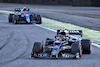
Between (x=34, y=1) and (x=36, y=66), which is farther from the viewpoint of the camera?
(x=34, y=1)

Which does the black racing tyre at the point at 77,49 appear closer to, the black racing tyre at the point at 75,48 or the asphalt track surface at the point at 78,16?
the black racing tyre at the point at 75,48

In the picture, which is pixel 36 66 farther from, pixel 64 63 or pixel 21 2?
pixel 21 2

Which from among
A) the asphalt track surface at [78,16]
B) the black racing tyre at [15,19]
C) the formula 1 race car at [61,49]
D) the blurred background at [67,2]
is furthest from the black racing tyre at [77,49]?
the blurred background at [67,2]

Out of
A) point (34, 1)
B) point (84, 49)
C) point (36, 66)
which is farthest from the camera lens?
point (34, 1)

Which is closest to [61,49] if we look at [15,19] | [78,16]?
[15,19]

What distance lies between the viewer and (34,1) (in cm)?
6944

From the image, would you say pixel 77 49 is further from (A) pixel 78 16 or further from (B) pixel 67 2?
(B) pixel 67 2

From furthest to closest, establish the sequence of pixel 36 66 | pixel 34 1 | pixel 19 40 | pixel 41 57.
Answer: pixel 34 1, pixel 19 40, pixel 41 57, pixel 36 66

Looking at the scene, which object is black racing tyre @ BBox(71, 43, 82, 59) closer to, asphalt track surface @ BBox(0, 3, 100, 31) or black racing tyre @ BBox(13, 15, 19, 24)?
asphalt track surface @ BBox(0, 3, 100, 31)

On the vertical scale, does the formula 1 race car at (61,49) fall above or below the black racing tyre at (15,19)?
above

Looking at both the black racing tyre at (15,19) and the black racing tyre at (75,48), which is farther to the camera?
the black racing tyre at (15,19)

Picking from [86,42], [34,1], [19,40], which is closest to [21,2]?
[34,1]

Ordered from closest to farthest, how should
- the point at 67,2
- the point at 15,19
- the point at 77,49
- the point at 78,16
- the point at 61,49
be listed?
the point at 77,49 < the point at 61,49 < the point at 15,19 < the point at 78,16 < the point at 67,2

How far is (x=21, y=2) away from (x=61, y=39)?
2374 inches
